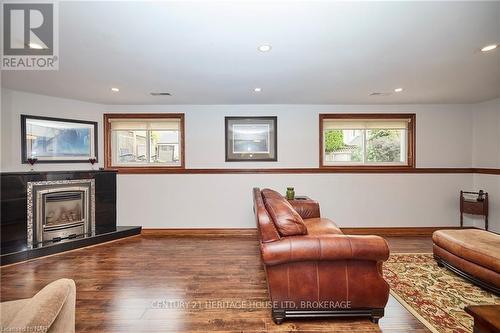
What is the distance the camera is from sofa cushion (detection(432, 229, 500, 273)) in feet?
7.55

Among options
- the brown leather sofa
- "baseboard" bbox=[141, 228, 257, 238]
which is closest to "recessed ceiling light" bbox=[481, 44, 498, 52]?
the brown leather sofa

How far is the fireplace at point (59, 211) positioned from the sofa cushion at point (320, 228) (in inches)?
141

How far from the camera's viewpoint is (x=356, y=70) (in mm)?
2836

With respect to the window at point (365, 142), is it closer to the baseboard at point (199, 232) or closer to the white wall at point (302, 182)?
the white wall at point (302, 182)

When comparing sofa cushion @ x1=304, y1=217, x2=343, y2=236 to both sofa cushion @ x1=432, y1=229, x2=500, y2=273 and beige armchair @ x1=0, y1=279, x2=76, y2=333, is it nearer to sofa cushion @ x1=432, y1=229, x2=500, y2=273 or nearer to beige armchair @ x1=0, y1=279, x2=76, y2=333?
sofa cushion @ x1=432, y1=229, x2=500, y2=273

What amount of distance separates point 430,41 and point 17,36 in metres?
3.67

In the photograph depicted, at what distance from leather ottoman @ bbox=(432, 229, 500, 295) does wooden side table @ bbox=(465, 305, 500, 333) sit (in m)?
1.20

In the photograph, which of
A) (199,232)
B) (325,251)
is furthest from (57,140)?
(325,251)

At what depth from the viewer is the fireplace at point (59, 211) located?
3457 mm

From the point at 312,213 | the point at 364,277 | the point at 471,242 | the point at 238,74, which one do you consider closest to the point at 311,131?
the point at 312,213

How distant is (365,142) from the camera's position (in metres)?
4.64

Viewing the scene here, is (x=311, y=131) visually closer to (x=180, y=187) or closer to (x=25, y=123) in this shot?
(x=180, y=187)

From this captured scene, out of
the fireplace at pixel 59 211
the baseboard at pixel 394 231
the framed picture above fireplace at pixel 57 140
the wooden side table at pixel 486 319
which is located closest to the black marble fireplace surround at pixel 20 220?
the fireplace at pixel 59 211

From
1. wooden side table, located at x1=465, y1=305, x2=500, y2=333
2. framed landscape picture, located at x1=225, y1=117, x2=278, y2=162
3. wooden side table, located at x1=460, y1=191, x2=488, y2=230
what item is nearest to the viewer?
wooden side table, located at x1=465, y1=305, x2=500, y2=333
